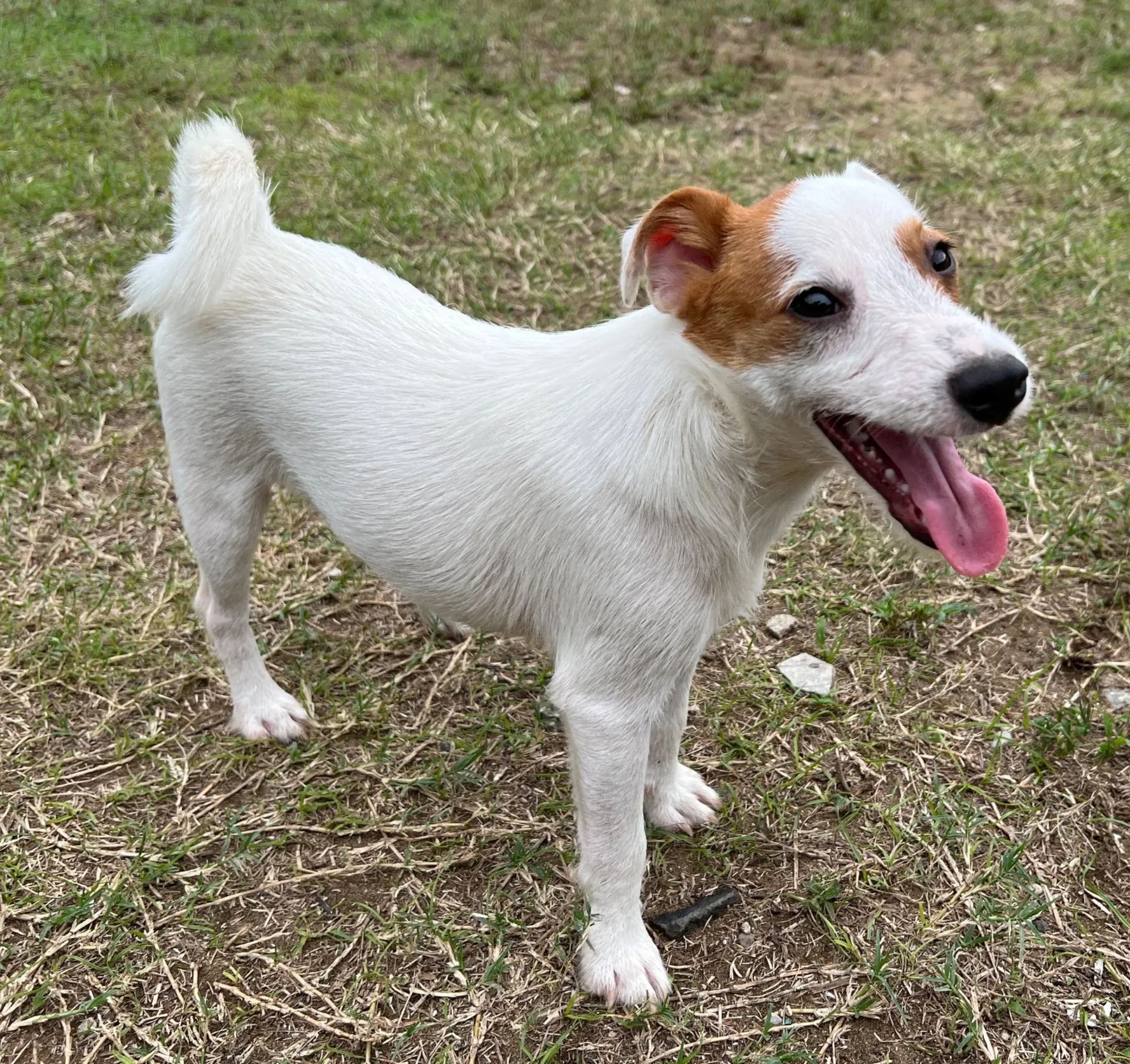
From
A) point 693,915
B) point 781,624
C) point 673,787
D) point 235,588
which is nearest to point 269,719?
point 235,588

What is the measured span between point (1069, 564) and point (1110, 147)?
374 cm

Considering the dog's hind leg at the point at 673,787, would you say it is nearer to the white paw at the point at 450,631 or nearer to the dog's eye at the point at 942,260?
the white paw at the point at 450,631

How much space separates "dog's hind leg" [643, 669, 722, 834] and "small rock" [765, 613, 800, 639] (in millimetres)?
691

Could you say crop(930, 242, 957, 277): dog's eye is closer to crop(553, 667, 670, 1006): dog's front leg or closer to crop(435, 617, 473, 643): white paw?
crop(553, 667, 670, 1006): dog's front leg

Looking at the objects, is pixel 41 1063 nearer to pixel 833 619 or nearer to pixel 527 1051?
pixel 527 1051

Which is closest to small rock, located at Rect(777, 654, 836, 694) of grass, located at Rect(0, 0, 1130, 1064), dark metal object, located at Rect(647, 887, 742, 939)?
grass, located at Rect(0, 0, 1130, 1064)

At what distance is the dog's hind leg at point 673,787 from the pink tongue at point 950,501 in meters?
0.98

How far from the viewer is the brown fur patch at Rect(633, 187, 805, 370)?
6.06 feet

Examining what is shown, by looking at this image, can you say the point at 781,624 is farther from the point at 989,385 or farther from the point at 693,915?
the point at 989,385

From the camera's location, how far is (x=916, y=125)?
6289mm

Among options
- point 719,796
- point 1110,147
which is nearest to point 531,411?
point 719,796

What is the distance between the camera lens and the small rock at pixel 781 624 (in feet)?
11.0

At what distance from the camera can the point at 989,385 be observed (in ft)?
5.58

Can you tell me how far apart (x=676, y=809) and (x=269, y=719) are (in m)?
1.30
